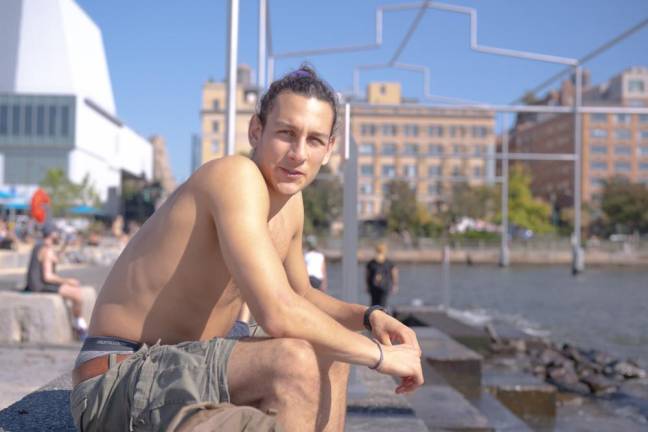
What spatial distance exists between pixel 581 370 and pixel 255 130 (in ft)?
30.0

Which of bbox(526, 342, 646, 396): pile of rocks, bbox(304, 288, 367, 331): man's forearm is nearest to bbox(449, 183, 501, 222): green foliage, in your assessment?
bbox(526, 342, 646, 396): pile of rocks

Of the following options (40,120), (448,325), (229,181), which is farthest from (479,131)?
(229,181)

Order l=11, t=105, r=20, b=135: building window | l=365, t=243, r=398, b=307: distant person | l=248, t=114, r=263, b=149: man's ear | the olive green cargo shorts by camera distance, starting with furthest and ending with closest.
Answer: l=11, t=105, r=20, b=135: building window → l=365, t=243, r=398, b=307: distant person → l=248, t=114, r=263, b=149: man's ear → the olive green cargo shorts

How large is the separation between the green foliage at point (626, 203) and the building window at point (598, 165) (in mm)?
5380

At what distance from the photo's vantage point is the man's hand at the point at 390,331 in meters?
2.36

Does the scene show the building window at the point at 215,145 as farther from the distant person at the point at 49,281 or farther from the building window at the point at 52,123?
the distant person at the point at 49,281

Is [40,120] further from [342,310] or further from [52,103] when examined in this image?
[342,310]

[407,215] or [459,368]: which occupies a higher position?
[407,215]

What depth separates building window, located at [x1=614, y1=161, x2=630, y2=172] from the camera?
78.4 m

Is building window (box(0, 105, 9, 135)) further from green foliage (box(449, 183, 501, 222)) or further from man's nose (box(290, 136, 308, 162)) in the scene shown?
man's nose (box(290, 136, 308, 162))

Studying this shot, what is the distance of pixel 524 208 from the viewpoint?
244 feet

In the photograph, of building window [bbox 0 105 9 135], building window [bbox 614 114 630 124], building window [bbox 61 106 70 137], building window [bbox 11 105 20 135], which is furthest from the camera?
building window [bbox 614 114 630 124]

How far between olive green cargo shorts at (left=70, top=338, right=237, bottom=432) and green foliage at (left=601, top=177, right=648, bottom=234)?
75.3 meters

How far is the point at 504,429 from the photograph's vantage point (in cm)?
564
